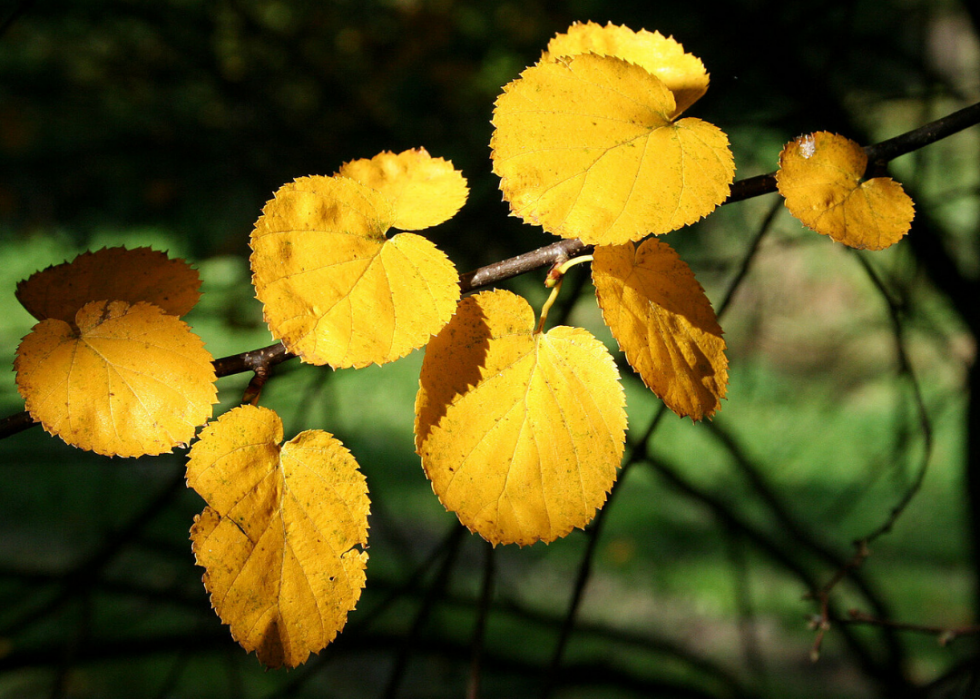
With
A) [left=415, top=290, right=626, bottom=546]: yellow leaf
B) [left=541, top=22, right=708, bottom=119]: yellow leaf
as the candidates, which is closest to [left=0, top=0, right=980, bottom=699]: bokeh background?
[left=541, top=22, right=708, bottom=119]: yellow leaf

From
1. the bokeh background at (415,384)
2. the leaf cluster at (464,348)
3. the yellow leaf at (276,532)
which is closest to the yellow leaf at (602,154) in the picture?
the leaf cluster at (464,348)

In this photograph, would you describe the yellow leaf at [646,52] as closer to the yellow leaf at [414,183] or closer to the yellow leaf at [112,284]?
the yellow leaf at [414,183]

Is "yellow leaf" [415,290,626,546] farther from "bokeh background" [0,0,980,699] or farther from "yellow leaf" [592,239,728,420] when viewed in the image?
"bokeh background" [0,0,980,699]

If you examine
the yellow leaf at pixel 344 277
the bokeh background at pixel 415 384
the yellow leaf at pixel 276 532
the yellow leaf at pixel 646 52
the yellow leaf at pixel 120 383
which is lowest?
the bokeh background at pixel 415 384

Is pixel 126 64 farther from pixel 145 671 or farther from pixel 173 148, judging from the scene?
pixel 145 671

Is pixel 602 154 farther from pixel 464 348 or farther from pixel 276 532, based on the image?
pixel 276 532

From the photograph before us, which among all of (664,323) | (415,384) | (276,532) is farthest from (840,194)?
(415,384)
